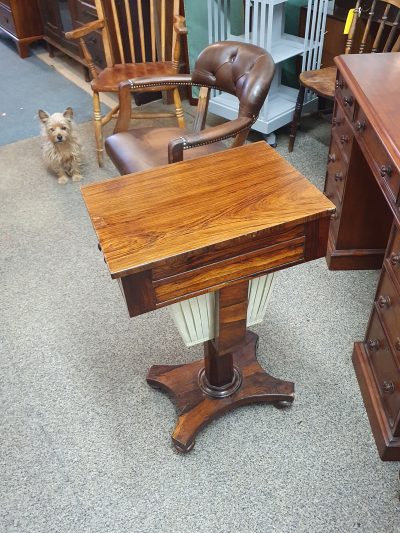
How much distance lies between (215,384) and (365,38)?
1.91 metres

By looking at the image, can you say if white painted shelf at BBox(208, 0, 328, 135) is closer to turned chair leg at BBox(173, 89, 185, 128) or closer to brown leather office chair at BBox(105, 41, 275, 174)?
turned chair leg at BBox(173, 89, 185, 128)

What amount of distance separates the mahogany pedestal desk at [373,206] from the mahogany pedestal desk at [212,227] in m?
0.28

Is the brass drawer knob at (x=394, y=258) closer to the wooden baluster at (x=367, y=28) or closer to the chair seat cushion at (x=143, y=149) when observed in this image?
the chair seat cushion at (x=143, y=149)

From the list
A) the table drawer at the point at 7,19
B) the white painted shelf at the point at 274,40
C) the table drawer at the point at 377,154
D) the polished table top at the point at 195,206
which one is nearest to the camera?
the polished table top at the point at 195,206

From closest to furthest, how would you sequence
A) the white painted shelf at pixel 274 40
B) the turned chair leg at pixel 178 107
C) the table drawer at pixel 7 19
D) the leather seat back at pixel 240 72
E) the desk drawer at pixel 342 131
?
the leather seat back at pixel 240 72 < the desk drawer at pixel 342 131 < the white painted shelf at pixel 274 40 < the turned chair leg at pixel 178 107 < the table drawer at pixel 7 19

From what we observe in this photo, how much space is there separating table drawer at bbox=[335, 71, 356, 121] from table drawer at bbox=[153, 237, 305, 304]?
0.79 metres

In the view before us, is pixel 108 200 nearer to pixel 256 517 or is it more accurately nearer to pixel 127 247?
pixel 127 247

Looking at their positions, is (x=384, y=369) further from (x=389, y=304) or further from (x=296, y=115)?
(x=296, y=115)

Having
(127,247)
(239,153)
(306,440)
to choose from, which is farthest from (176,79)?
(306,440)

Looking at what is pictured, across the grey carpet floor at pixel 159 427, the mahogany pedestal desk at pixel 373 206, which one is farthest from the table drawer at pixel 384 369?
the grey carpet floor at pixel 159 427

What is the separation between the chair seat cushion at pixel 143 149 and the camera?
1.79 m

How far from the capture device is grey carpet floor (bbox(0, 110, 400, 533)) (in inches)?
49.7

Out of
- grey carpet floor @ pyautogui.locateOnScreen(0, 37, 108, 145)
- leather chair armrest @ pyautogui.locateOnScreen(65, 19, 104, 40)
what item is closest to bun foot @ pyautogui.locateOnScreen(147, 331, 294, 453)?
leather chair armrest @ pyautogui.locateOnScreen(65, 19, 104, 40)

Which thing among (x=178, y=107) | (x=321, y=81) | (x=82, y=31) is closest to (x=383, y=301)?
(x=321, y=81)
